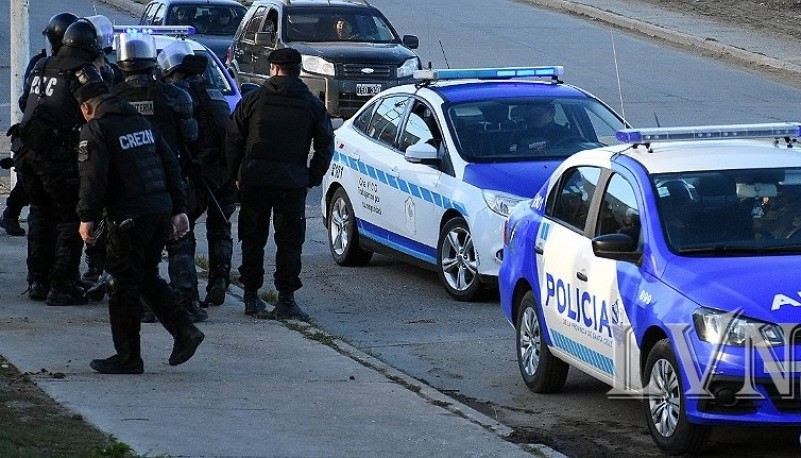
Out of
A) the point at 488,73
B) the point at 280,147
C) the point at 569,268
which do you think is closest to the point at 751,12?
the point at 488,73

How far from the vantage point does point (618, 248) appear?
7871mm

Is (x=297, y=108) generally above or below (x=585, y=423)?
above

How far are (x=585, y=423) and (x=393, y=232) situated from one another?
4756mm

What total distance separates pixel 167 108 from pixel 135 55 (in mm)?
427

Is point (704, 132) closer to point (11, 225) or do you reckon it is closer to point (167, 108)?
point (167, 108)

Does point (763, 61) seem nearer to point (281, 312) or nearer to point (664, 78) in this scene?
point (664, 78)

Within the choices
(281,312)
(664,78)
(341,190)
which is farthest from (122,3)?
(281,312)

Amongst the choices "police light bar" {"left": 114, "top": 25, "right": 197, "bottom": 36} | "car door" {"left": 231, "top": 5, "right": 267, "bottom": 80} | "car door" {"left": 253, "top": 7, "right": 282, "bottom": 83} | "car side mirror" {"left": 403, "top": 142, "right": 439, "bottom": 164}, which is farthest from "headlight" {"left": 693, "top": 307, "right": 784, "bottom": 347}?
"car door" {"left": 231, "top": 5, "right": 267, "bottom": 80}

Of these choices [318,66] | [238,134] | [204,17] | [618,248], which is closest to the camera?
[618,248]

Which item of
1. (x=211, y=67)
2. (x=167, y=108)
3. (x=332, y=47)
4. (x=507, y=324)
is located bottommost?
(x=507, y=324)

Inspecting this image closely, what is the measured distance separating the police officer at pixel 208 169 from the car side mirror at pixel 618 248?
3879 millimetres

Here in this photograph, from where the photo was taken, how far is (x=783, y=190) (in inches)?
320

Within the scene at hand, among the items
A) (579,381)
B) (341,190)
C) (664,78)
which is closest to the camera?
(579,381)

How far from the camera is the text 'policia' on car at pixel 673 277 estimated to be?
7.20m
